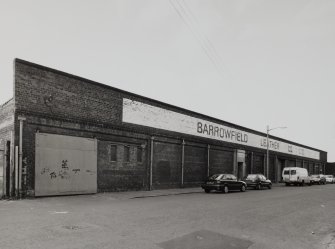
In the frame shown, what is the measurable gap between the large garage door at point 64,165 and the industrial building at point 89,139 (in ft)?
0.17

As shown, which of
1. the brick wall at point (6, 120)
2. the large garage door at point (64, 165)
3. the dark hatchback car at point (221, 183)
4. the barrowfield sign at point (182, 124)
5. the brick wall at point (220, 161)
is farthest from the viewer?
the brick wall at point (220, 161)

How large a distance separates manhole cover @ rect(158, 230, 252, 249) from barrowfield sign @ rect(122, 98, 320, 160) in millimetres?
15403

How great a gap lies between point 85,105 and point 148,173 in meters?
7.55

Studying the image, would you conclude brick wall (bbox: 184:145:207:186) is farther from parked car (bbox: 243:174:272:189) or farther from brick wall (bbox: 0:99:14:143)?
brick wall (bbox: 0:99:14:143)

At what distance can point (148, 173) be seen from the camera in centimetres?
2517

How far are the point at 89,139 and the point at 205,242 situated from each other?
13.8m

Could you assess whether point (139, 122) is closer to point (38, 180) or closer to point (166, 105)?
point (166, 105)

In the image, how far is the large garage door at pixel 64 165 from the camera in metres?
17.8

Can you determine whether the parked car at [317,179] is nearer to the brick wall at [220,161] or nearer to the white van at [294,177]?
the white van at [294,177]

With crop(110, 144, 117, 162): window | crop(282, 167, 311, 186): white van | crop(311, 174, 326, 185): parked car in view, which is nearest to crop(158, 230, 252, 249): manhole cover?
crop(110, 144, 117, 162): window

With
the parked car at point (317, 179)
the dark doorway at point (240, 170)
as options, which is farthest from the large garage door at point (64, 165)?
the parked car at point (317, 179)

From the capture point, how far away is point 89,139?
20531 millimetres

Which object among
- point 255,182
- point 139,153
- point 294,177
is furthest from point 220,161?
point 139,153

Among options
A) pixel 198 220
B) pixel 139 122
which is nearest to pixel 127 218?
pixel 198 220
